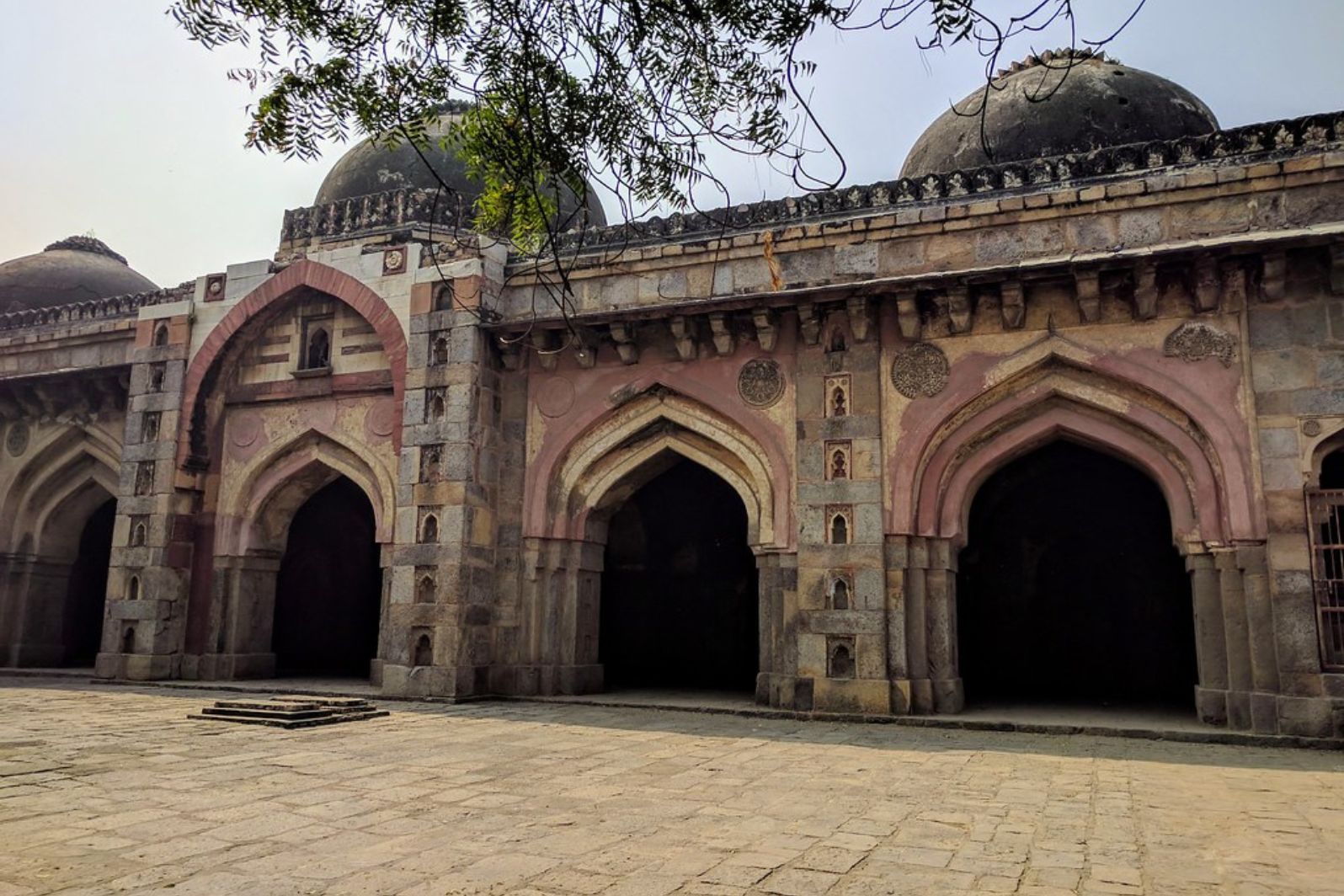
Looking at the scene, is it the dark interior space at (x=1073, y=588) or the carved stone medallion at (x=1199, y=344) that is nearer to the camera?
the carved stone medallion at (x=1199, y=344)

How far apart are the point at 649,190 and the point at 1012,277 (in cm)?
498

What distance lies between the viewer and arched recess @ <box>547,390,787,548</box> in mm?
9750

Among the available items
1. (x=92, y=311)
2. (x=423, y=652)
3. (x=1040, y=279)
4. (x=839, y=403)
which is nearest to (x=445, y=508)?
(x=423, y=652)

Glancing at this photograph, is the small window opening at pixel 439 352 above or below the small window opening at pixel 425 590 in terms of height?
above

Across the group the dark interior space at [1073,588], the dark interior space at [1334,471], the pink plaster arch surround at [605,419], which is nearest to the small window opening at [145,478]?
the pink plaster arch surround at [605,419]

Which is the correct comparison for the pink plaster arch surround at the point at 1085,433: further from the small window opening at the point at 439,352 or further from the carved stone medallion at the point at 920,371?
the small window opening at the point at 439,352

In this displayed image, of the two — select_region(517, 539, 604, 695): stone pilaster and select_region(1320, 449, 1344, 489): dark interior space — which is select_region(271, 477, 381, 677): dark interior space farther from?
select_region(1320, 449, 1344, 489): dark interior space

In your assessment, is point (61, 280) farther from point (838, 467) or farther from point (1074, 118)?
point (1074, 118)

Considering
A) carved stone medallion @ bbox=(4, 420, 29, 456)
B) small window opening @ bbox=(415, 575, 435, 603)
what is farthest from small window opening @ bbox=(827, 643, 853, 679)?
carved stone medallion @ bbox=(4, 420, 29, 456)

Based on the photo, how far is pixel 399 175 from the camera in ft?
45.9

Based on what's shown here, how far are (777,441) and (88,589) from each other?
10609 mm

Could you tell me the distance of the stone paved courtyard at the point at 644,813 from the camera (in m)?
3.53

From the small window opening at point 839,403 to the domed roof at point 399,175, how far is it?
5623 mm

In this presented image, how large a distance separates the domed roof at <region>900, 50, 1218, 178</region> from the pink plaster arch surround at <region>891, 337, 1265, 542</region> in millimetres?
2791
